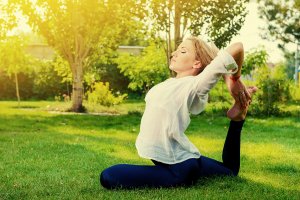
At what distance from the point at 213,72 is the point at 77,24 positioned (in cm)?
1653

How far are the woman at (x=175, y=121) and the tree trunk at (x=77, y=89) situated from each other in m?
16.0

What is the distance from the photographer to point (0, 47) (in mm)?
25938

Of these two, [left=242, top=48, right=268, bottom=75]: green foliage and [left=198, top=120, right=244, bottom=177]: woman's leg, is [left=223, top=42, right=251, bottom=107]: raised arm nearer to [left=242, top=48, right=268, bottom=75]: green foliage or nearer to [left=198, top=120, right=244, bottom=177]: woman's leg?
[left=198, top=120, right=244, bottom=177]: woman's leg

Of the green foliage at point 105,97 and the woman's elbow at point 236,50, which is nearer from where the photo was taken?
the woman's elbow at point 236,50

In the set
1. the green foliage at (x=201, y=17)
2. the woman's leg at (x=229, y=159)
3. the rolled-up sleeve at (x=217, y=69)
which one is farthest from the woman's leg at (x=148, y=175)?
the green foliage at (x=201, y=17)

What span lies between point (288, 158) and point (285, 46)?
21.5 metres

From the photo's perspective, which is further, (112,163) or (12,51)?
(12,51)

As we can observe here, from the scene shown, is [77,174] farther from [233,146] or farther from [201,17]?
[201,17]

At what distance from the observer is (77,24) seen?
20.2 meters

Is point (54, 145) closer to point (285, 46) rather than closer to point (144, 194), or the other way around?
point (144, 194)

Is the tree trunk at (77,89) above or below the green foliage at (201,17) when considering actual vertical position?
below

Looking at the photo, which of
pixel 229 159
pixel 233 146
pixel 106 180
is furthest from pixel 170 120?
pixel 229 159

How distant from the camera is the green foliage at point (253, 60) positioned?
22594mm

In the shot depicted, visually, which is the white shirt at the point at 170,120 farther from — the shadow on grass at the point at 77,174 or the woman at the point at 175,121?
the shadow on grass at the point at 77,174
